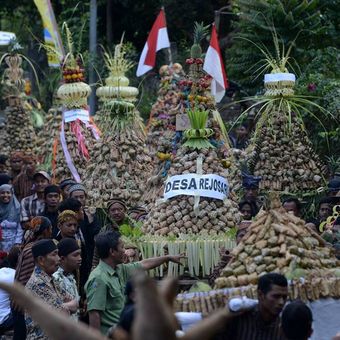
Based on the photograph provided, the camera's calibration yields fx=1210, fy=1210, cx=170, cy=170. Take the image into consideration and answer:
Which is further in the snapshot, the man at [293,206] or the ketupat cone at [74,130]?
the ketupat cone at [74,130]

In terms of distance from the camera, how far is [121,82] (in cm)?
1806

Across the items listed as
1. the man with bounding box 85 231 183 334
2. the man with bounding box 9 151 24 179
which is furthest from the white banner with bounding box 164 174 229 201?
the man with bounding box 9 151 24 179

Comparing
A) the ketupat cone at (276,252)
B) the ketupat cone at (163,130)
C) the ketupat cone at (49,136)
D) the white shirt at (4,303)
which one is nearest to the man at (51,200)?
the ketupat cone at (163,130)

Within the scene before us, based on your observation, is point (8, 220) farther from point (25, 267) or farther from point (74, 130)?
point (25, 267)

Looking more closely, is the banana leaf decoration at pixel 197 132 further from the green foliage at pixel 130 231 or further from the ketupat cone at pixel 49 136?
the ketupat cone at pixel 49 136

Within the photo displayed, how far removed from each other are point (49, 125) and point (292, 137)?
5461 mm

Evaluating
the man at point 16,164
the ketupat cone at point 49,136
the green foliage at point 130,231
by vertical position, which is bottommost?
the green foliage at point 130,231

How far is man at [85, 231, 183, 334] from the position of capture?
8305 mm

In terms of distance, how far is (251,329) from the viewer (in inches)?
263

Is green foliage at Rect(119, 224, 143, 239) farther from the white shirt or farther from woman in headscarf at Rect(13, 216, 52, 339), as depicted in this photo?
the white shirt

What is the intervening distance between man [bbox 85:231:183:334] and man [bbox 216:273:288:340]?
1702mm

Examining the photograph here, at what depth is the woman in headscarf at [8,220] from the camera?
44.7ft

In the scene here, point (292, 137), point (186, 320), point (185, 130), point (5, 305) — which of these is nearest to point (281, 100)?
point (292, 137)

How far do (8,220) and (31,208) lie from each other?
31cm
